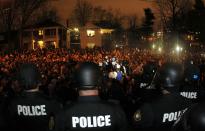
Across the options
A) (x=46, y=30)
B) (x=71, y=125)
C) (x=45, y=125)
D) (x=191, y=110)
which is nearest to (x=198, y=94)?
(x=45, y=125)

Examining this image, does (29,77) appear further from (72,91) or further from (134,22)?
(134,22)

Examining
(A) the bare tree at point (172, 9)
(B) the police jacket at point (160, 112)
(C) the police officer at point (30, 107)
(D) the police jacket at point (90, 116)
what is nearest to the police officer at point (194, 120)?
(D) the police jacket at point (90, 116)

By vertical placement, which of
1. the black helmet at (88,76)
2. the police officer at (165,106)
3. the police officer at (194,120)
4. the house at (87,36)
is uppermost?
the black helmet at (88,76)

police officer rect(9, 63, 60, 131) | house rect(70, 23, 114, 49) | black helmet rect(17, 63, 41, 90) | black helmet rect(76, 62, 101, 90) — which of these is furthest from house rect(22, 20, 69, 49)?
black helmet rect(76, 62, 101, 90)

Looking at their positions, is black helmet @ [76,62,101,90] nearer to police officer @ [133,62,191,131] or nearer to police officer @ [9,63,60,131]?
police officer @ [133,62,191,131]

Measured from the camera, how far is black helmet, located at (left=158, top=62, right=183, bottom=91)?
17.8ft

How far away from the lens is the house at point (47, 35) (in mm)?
76125

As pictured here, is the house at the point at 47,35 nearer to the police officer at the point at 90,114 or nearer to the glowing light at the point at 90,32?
the glowing light at the point at 90,32

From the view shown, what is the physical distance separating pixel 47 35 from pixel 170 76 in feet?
238

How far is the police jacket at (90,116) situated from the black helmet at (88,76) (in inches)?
4.6

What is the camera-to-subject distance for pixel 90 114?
14.3ft

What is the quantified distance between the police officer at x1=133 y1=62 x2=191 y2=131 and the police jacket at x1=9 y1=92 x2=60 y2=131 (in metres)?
1.01

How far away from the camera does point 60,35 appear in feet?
255

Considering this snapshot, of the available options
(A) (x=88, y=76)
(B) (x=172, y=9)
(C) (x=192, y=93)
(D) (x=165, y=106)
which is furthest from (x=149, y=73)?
(B) (x=172, y=9)
